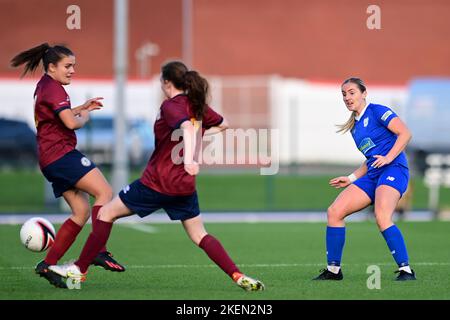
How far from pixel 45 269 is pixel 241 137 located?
26804 mm

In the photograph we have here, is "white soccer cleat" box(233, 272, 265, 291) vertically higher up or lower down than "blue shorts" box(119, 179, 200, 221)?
lower down

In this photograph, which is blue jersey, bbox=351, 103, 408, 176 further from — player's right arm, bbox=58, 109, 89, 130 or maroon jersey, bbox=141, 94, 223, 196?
player's right arm, bbox=58, 109, 89, 130

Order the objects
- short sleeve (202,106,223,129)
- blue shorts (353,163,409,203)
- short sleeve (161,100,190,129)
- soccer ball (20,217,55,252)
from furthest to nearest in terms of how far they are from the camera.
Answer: blue shorts (353,163,409,203), soccer ball (20,217,55,252), short sleeve (202,106,223,129), short sleeve (161,100,190,129)

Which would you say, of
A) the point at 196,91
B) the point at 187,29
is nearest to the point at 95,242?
the point at 196,91

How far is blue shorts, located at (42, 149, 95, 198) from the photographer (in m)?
8.76

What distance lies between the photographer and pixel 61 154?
28.8ft

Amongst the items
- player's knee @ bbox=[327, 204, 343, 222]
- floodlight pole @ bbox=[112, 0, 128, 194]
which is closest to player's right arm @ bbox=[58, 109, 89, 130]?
player's knee @ bbox=[327, 204, 343, 222]

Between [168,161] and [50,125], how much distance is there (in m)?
1.27

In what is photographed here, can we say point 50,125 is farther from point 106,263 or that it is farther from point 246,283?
point 246,283

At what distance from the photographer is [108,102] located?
3472 centimetres

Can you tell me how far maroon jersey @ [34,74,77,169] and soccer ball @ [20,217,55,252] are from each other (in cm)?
68
